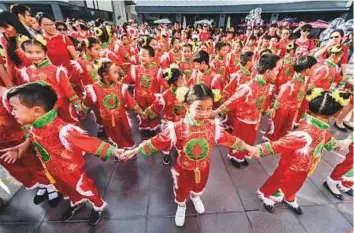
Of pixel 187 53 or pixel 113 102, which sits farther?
pixel 187 53

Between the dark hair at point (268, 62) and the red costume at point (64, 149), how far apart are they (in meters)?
2.04

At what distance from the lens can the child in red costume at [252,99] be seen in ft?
8.01

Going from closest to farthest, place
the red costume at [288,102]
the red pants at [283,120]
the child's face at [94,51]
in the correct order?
the red costume at [288,102], the red pants at [283,120], the child's face at [94,51]

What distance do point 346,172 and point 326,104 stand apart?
130cm

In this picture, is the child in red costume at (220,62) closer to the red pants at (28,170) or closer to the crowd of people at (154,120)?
the crowd of people at (154,120)

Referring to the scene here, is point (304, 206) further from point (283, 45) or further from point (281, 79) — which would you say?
point (283, 45)

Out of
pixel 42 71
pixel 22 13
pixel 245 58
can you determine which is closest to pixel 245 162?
pixel 245 58

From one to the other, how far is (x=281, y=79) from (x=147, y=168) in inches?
148

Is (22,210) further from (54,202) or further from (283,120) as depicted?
(283,120)

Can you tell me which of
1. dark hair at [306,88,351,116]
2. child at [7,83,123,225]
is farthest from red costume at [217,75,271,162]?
child at [7,83,123,225]

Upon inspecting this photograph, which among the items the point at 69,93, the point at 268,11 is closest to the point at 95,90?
the point at 69,93

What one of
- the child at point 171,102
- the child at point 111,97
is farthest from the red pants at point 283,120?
the child at point 111,97

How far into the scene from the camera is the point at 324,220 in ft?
7.25

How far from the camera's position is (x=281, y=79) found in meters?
4.60
